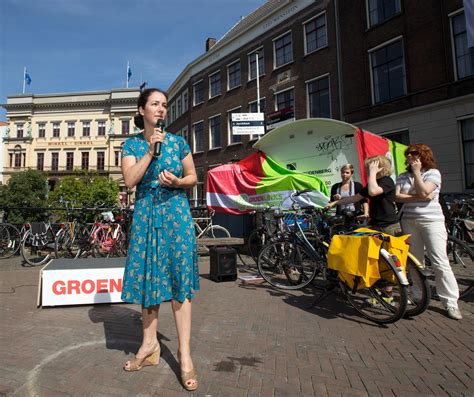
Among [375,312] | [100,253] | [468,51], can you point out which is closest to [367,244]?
[375,312]

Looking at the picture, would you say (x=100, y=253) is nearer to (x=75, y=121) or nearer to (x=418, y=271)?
(x=418, y=271)

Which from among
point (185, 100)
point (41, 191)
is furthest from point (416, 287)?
point (41, 191)

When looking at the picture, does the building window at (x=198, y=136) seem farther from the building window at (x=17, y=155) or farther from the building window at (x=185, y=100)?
the building window at (x=17, y=155)

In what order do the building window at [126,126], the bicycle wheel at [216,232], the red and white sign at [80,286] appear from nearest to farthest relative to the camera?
the red and white sign at [80,286], the bicycle wheel at [216,232], the building window at [126,126]

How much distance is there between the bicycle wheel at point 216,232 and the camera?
35.1ft

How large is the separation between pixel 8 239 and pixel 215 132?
19.9 m

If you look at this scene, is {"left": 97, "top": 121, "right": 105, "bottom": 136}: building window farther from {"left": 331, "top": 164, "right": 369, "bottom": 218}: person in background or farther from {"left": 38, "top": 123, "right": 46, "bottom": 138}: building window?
{"left": 331, "top": 164, "right": 369, "bottom": 218}: person in background

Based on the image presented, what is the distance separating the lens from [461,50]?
13055mm

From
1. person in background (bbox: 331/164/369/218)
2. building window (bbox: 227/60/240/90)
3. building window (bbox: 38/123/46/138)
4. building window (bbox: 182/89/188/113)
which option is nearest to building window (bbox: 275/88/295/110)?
building window (bbox: 227/60/240/90)

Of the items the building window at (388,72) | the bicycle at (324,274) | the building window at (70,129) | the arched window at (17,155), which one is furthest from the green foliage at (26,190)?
the arched window at (17,155)

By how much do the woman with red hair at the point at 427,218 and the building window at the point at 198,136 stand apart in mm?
25017

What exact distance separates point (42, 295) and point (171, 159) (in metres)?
3.07

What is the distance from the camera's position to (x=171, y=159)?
99.3 inches

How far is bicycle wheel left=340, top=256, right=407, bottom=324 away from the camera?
134 inches
